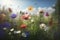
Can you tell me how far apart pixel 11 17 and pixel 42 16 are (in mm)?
274

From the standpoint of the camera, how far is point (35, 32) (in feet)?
4.29

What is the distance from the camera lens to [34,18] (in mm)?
1326

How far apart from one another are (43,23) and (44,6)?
15 cm

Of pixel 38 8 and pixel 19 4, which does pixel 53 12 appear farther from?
pixel 19 4

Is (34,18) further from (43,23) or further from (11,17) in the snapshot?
(11,17)

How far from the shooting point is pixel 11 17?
1334 millimetres

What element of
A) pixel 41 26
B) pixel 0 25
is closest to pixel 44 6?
pixel 41 26

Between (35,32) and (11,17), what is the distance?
0.25 m

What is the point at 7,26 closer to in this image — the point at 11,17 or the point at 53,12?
the point at 11,17

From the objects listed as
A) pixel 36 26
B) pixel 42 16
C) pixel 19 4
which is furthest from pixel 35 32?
pixel 19 4

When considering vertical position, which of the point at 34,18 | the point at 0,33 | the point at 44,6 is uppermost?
the point at 44,6

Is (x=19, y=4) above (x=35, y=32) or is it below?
above

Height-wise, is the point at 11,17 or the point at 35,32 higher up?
the point at 11,17

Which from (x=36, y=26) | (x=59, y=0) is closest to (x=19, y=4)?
(x=36, y=26)
